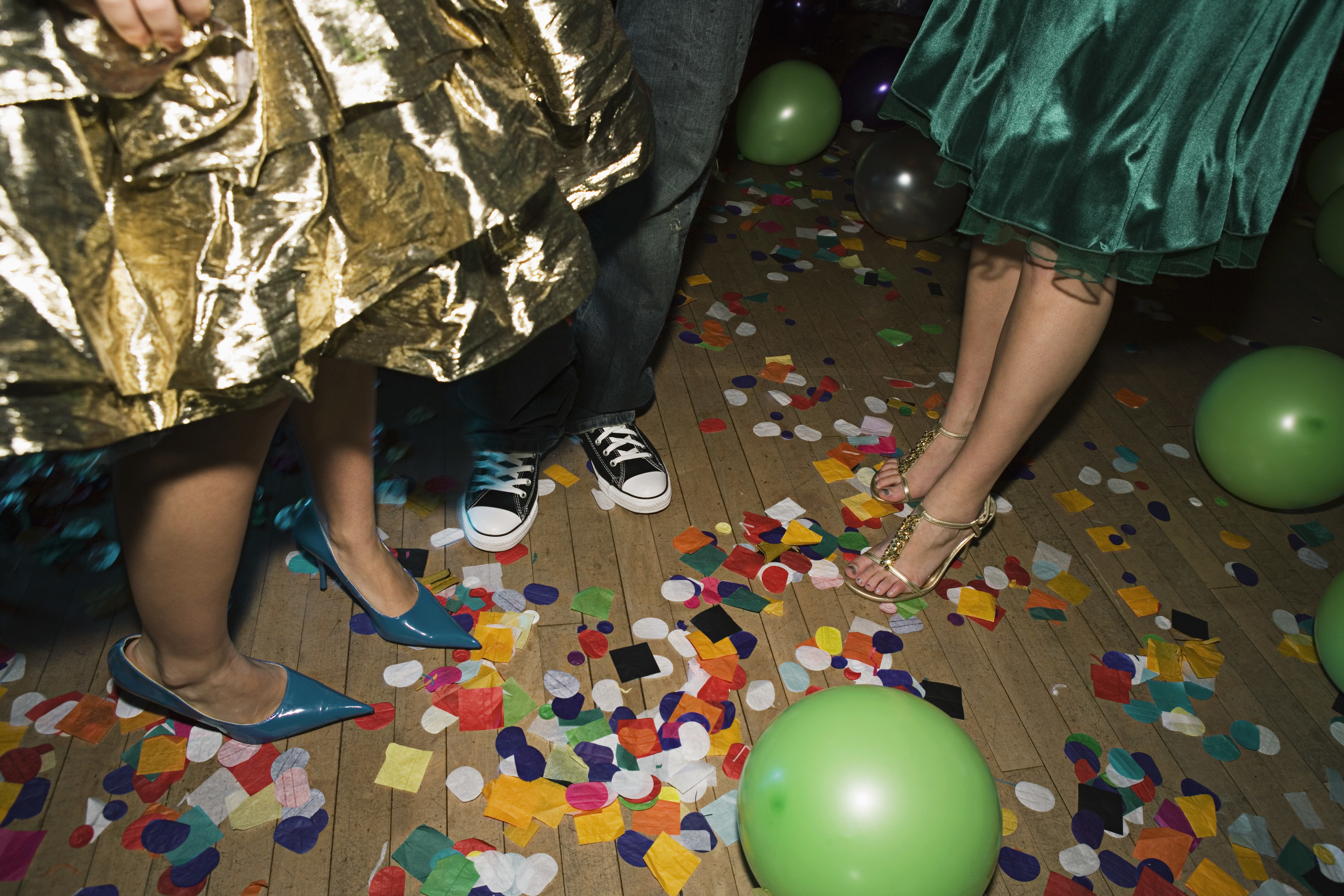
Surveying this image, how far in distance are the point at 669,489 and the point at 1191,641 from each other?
36.3 inches

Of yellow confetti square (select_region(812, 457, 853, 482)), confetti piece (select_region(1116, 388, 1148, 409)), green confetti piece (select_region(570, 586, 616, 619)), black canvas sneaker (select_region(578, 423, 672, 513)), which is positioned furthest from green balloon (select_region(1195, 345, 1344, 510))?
green confetti piece (select_region(570, 586, 616, 619))

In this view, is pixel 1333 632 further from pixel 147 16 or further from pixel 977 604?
pixel 147 16

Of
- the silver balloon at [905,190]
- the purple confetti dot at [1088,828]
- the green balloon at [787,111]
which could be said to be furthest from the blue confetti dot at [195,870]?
the green balloon at [787,111]

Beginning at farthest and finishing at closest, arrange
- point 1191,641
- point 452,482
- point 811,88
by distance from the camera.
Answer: point 811,88 < point 452,482 < point 1191,641

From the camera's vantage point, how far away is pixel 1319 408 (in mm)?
1606

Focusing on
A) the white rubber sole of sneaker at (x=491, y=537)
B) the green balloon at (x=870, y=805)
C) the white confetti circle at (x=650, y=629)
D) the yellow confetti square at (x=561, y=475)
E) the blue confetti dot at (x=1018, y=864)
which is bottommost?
the blue confetti dot at (x=1018, y=864)

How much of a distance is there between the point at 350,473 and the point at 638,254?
0.59 m

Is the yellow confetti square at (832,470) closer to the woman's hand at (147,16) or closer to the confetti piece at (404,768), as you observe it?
the confetti piece at (404,768)

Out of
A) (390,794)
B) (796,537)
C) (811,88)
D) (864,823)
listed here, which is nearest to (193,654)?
(390,794)

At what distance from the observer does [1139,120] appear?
1082 millimetres

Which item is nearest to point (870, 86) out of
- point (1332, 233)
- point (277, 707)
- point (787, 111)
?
point (787, 111)

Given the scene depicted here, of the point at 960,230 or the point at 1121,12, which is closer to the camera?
the point at 1121,12

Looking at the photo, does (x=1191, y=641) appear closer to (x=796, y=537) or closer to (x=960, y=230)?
(x=796, y=537)

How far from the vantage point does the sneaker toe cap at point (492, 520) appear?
146 cm
